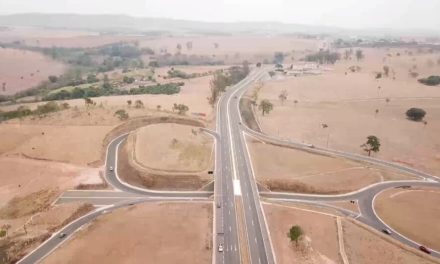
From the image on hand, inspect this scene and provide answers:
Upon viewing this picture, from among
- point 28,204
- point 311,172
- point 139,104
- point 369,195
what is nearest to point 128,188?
point 28,204

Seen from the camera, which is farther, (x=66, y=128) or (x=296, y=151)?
(x=66, y=128)

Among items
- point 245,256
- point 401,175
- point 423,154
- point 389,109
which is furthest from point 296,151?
point 389,109

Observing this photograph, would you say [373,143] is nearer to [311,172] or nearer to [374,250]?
[311,172]

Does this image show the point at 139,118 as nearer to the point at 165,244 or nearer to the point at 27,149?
the point at 27,149

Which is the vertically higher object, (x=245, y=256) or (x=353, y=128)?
(x=353, y=128)

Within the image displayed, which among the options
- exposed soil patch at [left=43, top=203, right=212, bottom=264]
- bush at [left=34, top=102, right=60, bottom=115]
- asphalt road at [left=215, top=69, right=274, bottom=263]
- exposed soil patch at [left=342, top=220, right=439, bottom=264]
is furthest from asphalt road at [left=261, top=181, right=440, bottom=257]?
bush at [left=34, top=102, right=60, bottom=115]

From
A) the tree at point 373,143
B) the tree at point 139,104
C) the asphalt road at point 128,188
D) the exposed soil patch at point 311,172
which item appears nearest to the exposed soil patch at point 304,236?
the exposed soil patch at point 311,172

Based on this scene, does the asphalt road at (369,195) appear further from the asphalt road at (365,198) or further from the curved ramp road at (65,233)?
the curved ramp road at (65,233)

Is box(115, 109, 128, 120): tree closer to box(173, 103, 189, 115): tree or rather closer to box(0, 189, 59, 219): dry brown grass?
box(173, 103, 189, 115): tree

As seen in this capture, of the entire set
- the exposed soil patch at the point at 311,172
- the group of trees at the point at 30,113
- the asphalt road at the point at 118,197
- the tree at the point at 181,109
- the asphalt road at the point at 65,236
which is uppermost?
the tree at the point at 181,109
